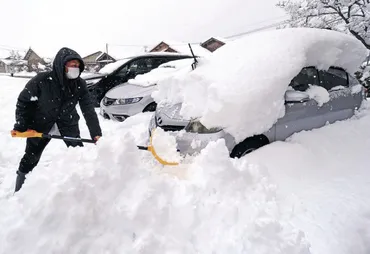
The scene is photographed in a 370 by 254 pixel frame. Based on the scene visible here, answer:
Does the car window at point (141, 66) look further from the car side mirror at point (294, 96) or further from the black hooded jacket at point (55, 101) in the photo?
the car side mirror at point (294, 96)

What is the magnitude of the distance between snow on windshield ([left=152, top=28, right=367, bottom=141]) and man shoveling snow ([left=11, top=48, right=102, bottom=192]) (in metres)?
1.14

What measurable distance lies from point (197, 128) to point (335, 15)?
8623 mm

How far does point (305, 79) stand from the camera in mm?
3396

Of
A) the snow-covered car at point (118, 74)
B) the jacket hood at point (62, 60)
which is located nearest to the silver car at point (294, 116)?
the jacket hood at point (62, 60)

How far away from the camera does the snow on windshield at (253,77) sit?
2.90 m

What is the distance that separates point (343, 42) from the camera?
382cm

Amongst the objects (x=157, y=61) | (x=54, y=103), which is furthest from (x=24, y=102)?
(x=157, y=61)

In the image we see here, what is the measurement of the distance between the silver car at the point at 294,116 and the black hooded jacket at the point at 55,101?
0.91m

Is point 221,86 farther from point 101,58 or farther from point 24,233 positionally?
point 101,58

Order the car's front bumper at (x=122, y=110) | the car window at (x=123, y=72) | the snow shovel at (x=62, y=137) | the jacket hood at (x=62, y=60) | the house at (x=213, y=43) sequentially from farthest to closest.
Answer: the house at (x=213, y=43) < the car window at (x=123, y=72) < the car's front bumper at (x=122, y=110) < the jacket hood at (x=62, y=60) < the snow shovel at (x=62, y=137)

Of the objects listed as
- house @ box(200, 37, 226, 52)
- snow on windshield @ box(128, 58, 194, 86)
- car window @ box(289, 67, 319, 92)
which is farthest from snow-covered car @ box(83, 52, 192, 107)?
house @ box(200, 37, 226, 52)

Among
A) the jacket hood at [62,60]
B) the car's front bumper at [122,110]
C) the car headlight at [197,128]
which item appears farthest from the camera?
the car's front bumper at [122,110]

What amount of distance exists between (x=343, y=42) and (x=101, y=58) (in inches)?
1366

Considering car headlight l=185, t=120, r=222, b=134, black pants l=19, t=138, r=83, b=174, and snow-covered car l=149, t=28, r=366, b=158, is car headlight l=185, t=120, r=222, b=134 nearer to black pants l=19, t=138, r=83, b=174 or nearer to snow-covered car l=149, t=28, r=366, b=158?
snow-covered car l=149, t=28, r=366, b=158
